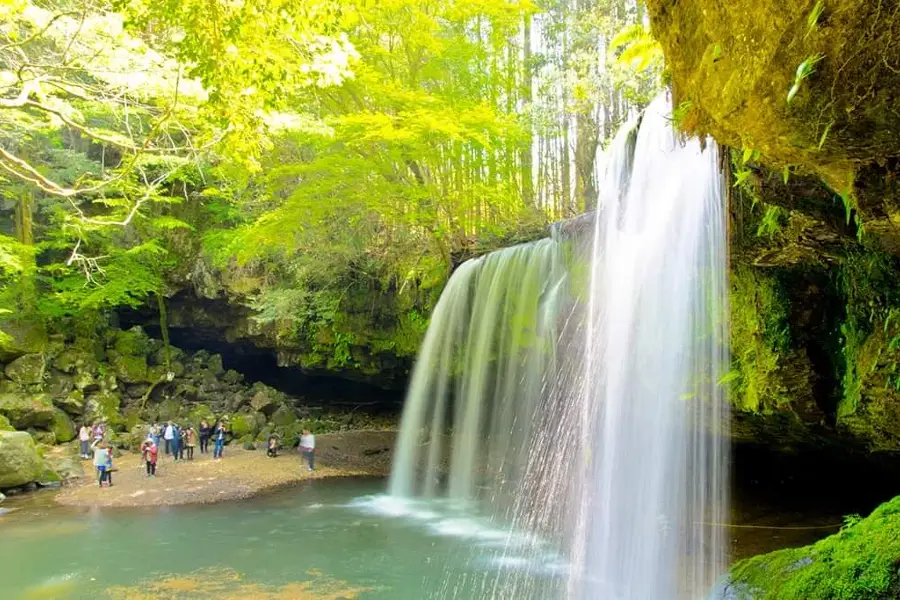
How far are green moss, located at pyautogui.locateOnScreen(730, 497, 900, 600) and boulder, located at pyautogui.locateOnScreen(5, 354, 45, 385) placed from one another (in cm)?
2211

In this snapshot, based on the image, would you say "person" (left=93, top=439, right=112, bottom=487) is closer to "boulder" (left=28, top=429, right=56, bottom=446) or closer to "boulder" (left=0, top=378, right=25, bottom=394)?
"boulder" (left=28, top=429, right=56, bottom=446)

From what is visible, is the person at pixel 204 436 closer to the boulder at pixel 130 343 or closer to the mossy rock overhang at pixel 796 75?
the boulder at pixel 130 343

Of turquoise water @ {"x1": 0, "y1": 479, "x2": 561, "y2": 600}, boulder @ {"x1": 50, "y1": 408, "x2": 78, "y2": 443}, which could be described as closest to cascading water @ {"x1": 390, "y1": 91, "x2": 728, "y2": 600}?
turquoise water @ {"x1": 0, "y1": 479, "x2": 561, "y2": 600}

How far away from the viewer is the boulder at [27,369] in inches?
740

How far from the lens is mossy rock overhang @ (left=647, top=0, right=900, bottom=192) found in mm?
2295

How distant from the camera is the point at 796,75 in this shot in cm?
248

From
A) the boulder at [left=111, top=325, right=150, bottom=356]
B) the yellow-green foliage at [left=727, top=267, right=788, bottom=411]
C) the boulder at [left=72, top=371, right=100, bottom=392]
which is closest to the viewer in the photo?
the yellow-green foliage at [left=727, top=267, right=788, bottom=411]

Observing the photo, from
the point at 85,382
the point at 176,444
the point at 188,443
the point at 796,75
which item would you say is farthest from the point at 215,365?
the point at 796,75

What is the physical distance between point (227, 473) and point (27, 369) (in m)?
9.08

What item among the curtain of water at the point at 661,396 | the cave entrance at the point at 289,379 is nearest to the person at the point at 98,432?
the cave entrance at the point at 289,379

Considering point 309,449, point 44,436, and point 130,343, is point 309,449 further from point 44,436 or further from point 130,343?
point 130,343

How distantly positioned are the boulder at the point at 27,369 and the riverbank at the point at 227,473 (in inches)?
181

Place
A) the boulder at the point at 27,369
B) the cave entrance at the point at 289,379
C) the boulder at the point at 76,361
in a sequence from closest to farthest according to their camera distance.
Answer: the boulder at the point at 27,369, the boulder at the point at 76,361, the cave entrance at the point at 289,379

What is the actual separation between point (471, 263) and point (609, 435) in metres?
7.64
